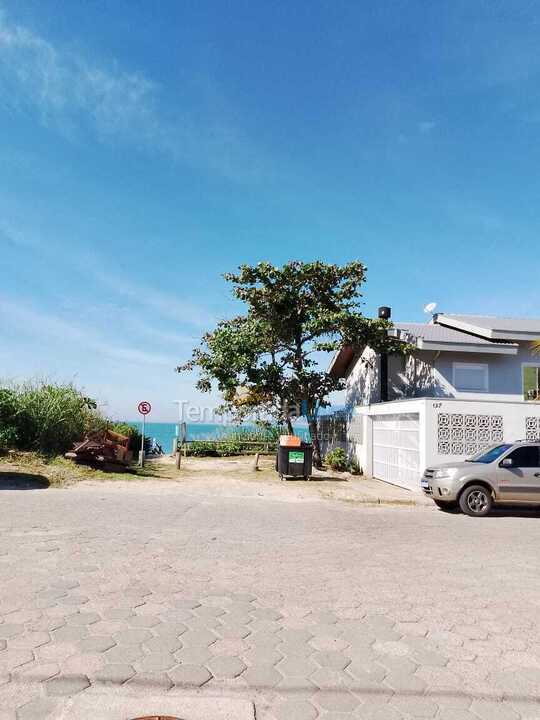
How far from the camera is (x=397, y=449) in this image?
17.5 m

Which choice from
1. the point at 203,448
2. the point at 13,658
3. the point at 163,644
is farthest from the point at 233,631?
the point at 203,448

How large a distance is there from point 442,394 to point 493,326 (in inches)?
145

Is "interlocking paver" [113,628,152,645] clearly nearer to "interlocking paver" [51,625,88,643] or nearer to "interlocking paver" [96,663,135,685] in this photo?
"interlocking paver" [51,625,88,643]

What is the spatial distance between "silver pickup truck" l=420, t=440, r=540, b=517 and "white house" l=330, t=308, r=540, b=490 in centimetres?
290

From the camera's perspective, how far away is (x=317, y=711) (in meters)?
3.37

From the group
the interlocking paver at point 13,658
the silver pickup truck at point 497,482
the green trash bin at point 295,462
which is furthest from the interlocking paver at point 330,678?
the green trash bin at point 295,462

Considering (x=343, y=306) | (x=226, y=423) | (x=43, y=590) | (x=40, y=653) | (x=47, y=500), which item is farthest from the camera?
(x=226, y=423)

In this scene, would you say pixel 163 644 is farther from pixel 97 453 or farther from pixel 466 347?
pixel 466 347

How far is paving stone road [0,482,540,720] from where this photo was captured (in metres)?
3.60

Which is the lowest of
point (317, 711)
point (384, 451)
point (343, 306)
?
point (317, 711)

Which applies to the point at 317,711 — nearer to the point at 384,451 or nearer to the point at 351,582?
the point at 351,582

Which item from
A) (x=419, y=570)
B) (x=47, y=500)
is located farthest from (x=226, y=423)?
(x=419, y=570)

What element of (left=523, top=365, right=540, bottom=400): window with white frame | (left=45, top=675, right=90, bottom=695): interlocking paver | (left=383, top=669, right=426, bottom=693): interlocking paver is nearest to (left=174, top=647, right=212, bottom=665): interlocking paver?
(left=45, top=675, right=90, bottom=695): interlocking paver

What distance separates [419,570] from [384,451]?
1210cm
